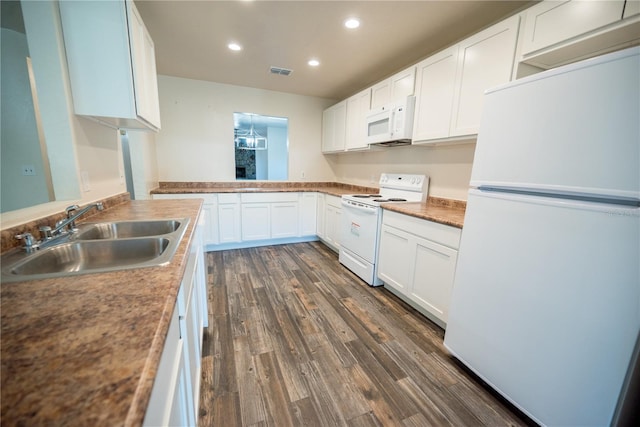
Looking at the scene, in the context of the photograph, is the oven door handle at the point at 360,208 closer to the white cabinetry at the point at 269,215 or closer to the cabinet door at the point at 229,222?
the white cabinetry at the point at 269,215

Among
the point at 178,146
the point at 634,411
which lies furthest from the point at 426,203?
the point at 178,146

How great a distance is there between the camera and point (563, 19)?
4.54 ft

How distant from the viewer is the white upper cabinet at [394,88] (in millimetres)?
2438

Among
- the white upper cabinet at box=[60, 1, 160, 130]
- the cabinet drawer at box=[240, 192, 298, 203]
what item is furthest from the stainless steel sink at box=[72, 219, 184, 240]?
the cabinet drawer at box=[240, 192, 298, 203]

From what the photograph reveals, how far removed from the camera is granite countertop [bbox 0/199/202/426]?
36cm

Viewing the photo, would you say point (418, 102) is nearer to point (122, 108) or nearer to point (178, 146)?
point (122, 108)

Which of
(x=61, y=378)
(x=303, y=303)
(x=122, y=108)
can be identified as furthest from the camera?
(x=303, y=303)

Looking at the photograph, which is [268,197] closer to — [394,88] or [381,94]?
[381,94]

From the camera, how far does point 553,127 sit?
Answer: 1086 millimetres

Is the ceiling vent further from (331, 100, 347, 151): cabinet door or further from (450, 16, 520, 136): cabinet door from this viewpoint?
(450, 16, 520, 136): cabinet door

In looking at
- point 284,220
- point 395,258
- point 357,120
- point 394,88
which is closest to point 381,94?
point 394,88

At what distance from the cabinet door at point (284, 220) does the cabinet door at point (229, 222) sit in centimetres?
51

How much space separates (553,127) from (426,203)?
1586 mm

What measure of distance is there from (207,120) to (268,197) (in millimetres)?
1442
